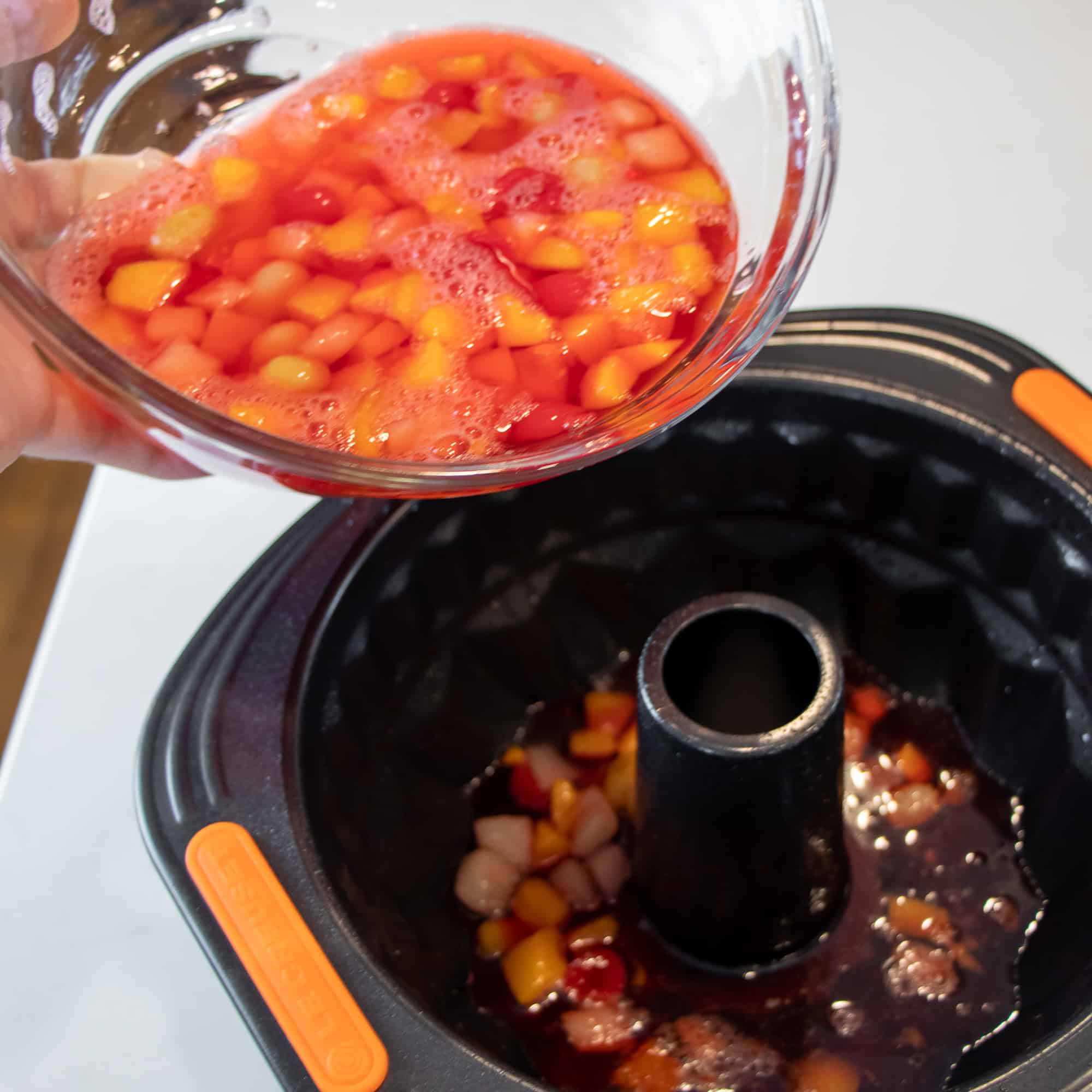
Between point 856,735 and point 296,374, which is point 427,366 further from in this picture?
point 856,735

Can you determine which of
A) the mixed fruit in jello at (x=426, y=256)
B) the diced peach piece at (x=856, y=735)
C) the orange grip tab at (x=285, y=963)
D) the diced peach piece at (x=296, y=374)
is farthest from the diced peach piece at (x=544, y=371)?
the diced peach piece at (x=856, y=735)

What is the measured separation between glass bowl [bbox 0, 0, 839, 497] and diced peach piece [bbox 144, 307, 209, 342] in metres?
0.06

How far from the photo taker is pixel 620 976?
0.80 m

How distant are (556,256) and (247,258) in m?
0.18

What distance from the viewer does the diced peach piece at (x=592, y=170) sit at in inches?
28.2

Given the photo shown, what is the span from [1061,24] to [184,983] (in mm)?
1321

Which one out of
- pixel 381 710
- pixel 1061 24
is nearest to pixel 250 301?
pixel 381 710

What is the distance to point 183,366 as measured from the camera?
0.61 meters

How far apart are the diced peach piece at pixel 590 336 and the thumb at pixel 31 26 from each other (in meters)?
0.38

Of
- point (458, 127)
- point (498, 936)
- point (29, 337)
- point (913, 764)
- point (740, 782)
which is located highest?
point (458, 127)

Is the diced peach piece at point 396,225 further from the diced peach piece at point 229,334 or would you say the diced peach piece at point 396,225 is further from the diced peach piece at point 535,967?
the diced peach piece at point 535,967

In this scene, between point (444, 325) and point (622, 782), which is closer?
point (444, 325)

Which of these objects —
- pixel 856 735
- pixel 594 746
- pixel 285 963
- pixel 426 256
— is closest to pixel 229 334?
pixel 426 256

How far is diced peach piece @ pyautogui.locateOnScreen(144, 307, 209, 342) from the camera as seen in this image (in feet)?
2.08
